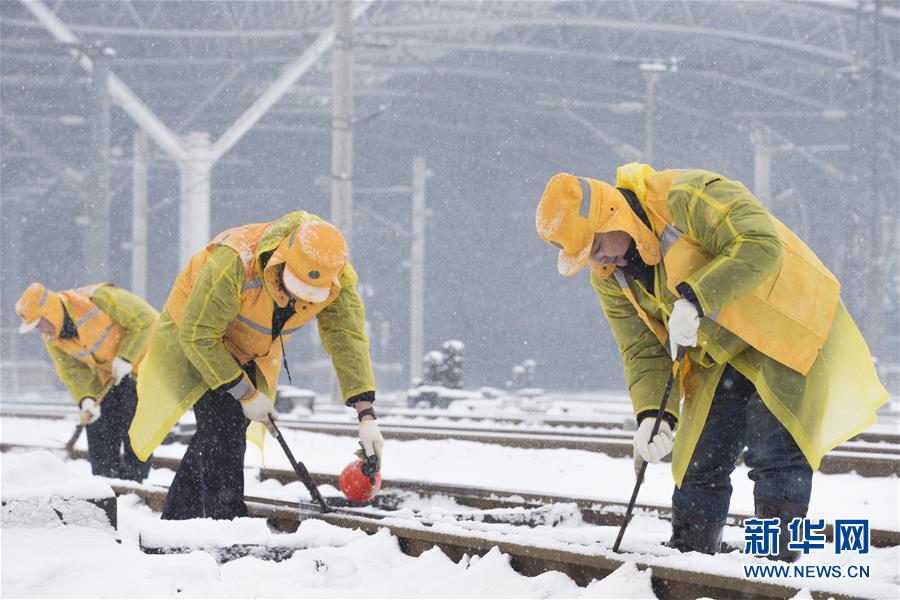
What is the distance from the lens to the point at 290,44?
25609mm

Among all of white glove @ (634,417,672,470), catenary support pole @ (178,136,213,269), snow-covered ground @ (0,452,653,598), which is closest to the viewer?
snow-covered ground @ (0,452,653,598)

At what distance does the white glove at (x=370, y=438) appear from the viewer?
5.14m

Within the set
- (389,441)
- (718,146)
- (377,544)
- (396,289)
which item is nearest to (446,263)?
(396,289)

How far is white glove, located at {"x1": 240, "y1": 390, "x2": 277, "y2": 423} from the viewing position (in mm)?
4898

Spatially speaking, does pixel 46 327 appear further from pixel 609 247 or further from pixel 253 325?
pixel 609 247

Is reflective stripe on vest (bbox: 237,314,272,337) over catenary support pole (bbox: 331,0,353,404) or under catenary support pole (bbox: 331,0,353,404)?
under

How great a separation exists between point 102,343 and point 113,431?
62 centimetres

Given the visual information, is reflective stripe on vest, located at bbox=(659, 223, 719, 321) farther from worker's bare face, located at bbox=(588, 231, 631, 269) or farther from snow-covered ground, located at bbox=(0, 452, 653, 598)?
snow-covered ground, located at bbox=(0, 452, 653, 598)

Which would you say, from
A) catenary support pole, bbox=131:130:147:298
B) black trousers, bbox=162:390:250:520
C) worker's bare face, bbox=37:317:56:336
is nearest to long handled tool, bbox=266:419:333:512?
black trousers, bbox=162:390:250:520

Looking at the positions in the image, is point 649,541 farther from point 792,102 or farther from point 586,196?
point 792,102

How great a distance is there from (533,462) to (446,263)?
25050mm

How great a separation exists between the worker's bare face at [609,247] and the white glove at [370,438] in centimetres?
173

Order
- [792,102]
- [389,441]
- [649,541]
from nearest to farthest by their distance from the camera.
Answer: [649,541] < [389,441] < [792,102]

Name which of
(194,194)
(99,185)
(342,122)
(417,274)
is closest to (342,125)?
(342,122)
